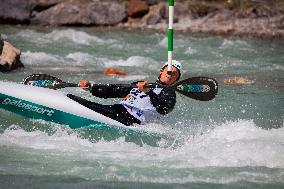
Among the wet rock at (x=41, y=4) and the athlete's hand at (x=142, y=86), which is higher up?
the wet rock at (x=41, y=4)

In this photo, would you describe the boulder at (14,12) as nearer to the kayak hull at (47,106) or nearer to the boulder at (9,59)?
the boulder at (9,59)

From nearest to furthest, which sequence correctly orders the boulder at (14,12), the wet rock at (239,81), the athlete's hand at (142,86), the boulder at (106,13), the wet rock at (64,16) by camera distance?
the athlete's hand at (142,86) < the wet rock at (239,81) < the boulder at (14,12) < the wet rock at (64,16) < the boulder at (106,13)

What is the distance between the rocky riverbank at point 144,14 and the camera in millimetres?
18641

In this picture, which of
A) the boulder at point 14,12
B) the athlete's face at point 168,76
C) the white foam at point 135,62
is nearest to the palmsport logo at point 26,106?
the athlete's face at point 168,76

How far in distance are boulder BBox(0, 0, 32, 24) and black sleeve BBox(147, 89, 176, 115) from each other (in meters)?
12.3

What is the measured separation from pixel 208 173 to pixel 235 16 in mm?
13767

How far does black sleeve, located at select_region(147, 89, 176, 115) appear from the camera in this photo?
23.6 feet

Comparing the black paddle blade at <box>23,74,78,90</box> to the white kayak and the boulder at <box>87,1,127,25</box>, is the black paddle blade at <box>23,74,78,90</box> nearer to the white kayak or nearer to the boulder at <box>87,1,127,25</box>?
the white kayak

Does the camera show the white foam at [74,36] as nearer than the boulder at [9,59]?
No

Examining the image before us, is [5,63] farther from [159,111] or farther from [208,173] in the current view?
[208,173]

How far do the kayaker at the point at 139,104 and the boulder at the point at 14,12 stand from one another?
11984 mm

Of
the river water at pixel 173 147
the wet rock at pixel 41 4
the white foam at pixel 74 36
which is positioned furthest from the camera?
the wet rock at pixel 41 4

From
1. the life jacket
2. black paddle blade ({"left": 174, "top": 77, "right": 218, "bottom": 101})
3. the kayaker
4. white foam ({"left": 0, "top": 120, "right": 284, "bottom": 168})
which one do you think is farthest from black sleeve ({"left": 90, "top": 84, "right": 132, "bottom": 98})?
black paddle blade ({"left": 174, "top": 77, "right": 218, "bottom": 101})

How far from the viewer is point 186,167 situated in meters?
6.05
